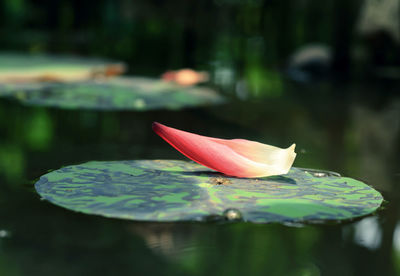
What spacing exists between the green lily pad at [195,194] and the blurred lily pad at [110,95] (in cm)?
192

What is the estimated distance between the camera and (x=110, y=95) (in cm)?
438

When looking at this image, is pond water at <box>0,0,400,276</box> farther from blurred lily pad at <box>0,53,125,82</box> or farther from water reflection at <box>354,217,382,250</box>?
blurred lily pad at <box>0,53,125,82</box>

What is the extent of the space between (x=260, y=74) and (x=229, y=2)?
6.93 m

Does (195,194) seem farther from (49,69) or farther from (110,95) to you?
(49,69)

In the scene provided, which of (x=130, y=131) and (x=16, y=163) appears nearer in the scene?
(x=16, y=163)

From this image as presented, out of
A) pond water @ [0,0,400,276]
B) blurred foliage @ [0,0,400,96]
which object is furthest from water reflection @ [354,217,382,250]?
blurred foliage @ [0,0,400,96]

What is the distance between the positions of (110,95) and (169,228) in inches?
111

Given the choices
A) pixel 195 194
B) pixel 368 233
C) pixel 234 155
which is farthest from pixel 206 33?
pixel 368 233

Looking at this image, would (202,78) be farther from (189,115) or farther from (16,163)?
(16,163)

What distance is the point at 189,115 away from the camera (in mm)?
3938

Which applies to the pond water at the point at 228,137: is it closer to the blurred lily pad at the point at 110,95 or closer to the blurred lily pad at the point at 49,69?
the blurred lily pad at the point at 110,95

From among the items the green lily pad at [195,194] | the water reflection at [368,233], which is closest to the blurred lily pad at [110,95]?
the green lily pad at [195,194]

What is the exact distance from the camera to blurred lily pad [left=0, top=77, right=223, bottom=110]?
4.10 metres

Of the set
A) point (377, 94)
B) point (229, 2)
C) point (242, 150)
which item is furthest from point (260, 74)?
point (229, 2)
